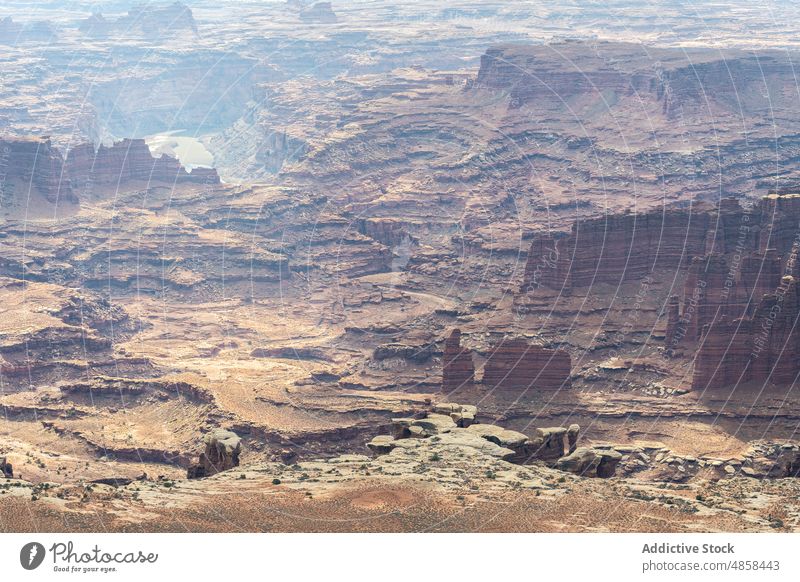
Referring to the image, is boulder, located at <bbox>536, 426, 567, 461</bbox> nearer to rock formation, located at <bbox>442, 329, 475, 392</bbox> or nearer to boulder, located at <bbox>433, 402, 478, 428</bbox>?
boulder, located at <bbox>433, 402, 478, 428</bbox>

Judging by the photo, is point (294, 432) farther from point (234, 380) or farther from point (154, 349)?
point (154, 349)

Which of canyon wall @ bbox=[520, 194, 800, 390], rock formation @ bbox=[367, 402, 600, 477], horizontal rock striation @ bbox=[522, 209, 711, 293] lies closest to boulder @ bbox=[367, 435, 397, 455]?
rock formation @ bbox=[367, 402, 600, 477]

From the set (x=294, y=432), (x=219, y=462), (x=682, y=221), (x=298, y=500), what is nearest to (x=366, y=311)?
(x=682, y=221)

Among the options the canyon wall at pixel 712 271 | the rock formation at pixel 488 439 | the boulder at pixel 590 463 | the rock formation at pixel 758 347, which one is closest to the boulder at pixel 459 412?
the rock formation at pixel 488 439

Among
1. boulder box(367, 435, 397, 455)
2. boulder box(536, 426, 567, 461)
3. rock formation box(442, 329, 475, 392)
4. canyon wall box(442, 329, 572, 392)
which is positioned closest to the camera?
boulder box(367, 435, 397, 455)
